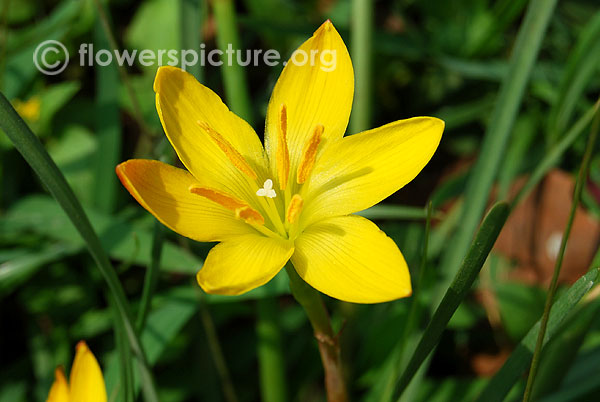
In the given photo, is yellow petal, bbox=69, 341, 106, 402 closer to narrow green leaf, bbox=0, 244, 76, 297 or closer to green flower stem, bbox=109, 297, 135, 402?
green flower stem, bbox=109, 297, 135, 402

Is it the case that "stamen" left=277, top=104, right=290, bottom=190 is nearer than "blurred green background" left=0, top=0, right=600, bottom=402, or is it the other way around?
"stamen" left=277, top=104, right=290, bottom=190

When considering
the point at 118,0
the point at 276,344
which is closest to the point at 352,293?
the point at 276,344

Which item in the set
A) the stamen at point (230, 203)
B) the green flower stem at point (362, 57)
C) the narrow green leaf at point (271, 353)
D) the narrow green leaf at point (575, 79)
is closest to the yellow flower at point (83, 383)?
the stamen at point (230, 203)

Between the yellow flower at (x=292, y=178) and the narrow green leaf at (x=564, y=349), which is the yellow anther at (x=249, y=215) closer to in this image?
the yellow flower at (x=292, y=178)

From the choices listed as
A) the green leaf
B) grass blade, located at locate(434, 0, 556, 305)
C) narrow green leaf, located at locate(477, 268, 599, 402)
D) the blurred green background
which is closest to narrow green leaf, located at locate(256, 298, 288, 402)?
the blurred green background

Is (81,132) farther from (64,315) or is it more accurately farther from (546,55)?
(546,55)

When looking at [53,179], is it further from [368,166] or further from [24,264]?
[24,264]

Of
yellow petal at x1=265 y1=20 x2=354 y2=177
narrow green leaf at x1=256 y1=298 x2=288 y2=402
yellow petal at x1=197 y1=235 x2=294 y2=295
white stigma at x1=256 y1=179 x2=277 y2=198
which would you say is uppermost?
yellow petal at x1=265 y1=20 x2=354 y2=177
